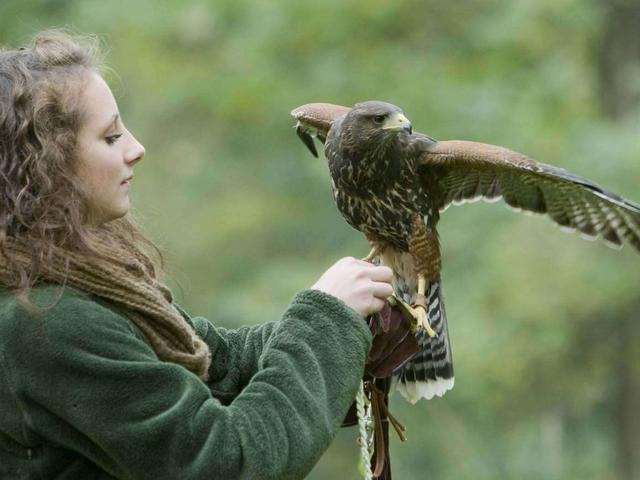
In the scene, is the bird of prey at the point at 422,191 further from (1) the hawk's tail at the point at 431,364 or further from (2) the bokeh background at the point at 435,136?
(2) the bokeh background at the point at 435,136

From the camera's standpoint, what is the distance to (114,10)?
12.7 m

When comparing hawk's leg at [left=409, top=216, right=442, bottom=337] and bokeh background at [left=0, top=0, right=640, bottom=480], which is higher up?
bokeh background at [left=0, top=0, right=640, bottom=480]

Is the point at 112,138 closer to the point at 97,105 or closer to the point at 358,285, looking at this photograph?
the point at 97,105

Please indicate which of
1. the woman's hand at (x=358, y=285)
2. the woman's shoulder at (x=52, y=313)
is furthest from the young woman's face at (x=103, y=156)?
the woman's hand at (x=358, y=285)

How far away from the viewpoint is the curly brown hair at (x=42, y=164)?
2400 mm

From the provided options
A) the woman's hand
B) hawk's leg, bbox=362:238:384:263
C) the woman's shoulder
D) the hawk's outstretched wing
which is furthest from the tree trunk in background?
the woman's shoulder

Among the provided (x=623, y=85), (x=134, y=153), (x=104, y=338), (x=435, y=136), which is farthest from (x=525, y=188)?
(x=623, y=85)

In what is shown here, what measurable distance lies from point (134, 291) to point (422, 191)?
237 centimetres

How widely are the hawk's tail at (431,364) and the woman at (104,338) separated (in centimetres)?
130

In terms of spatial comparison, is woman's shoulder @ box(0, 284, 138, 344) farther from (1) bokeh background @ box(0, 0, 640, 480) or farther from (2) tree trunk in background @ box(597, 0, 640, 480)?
(2) tree trunk in background @ box(597, 0, 640, 480)

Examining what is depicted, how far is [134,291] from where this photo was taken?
241cm

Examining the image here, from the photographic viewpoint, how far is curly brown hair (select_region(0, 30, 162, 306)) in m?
2.40

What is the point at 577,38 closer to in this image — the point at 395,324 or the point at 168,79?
the point at 168,79

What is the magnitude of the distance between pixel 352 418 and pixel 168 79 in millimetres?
10693
